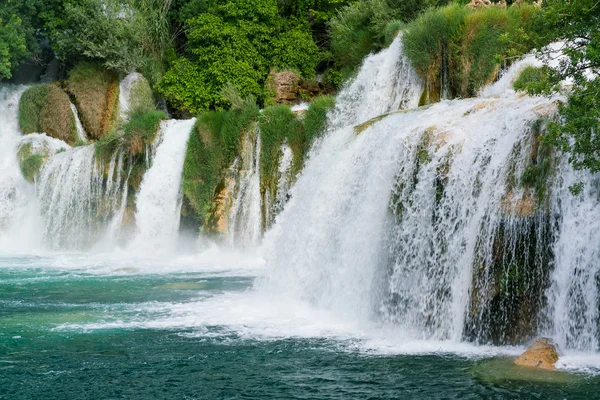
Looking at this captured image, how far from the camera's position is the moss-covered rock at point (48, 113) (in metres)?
26.6

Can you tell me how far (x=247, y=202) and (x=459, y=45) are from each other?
22.0 feet

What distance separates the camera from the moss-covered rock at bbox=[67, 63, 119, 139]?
88.4ft

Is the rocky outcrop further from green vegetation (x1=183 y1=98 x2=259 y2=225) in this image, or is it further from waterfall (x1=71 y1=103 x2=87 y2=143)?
waterfall (x1=71 y1=103 x2=87 y2=143)

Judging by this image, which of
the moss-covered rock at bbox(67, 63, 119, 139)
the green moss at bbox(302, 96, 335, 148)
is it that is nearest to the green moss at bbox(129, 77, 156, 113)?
the moss-covered rock at bbox(67, 63, 119, 139)

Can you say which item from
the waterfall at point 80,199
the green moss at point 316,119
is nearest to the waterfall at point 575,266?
the green moss at point 316,119

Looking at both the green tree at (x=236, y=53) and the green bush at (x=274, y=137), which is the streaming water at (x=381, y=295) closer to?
the green bush at (x=274, y=137)

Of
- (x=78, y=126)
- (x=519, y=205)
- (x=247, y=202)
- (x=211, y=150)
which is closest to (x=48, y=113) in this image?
(x=78, y=126)

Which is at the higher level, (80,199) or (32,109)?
(32,109)

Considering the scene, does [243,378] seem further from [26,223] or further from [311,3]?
[311,3]

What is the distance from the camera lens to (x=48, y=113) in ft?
88.3

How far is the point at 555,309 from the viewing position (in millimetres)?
8797

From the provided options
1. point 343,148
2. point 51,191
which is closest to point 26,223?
point 51,191

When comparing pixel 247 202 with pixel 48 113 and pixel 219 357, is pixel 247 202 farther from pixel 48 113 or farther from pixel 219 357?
pixel 48 113

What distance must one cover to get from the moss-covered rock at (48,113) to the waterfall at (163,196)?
21.3ft
